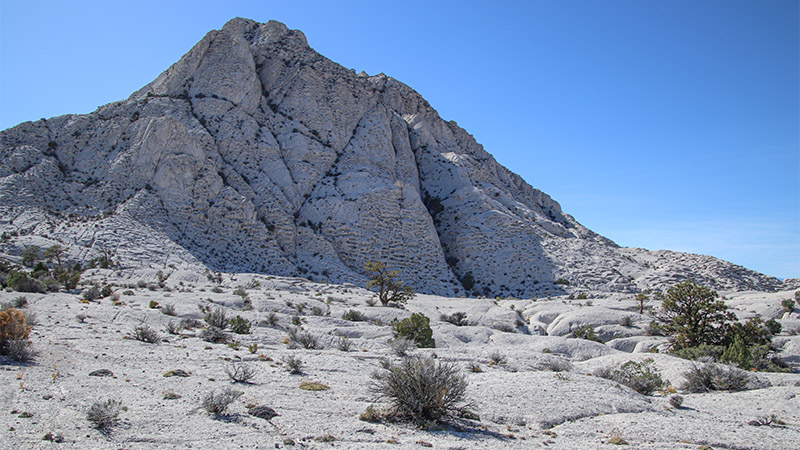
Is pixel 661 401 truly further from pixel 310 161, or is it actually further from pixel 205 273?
pixel 310 161

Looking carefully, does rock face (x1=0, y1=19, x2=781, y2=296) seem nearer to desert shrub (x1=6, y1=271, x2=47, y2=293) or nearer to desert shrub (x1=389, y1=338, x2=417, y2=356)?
desert shrub (x1=6, y1=271, x2=47, y2=293)

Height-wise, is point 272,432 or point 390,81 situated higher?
point 390,81

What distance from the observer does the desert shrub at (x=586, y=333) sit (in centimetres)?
2180

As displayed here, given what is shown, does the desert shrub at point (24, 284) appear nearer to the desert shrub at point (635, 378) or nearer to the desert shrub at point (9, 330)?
the desert shrub at point (9, 330)

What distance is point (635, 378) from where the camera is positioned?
37.0ft

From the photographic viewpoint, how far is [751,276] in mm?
52594

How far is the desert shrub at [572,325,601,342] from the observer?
21797 mm

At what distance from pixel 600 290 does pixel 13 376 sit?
47.2m

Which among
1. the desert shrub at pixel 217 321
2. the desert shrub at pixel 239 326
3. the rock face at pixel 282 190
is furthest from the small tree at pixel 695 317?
the rock face at pixel 282 190

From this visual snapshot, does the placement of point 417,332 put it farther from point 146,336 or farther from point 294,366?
point 146,336

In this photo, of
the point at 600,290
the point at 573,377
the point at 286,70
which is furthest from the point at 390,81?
the point at 573,377

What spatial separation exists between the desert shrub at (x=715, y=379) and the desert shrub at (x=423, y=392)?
22.4 ft

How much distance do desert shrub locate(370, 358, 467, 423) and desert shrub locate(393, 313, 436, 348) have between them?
8.65 m

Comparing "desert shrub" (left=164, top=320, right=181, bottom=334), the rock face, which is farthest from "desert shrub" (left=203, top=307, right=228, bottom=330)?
the rock face
